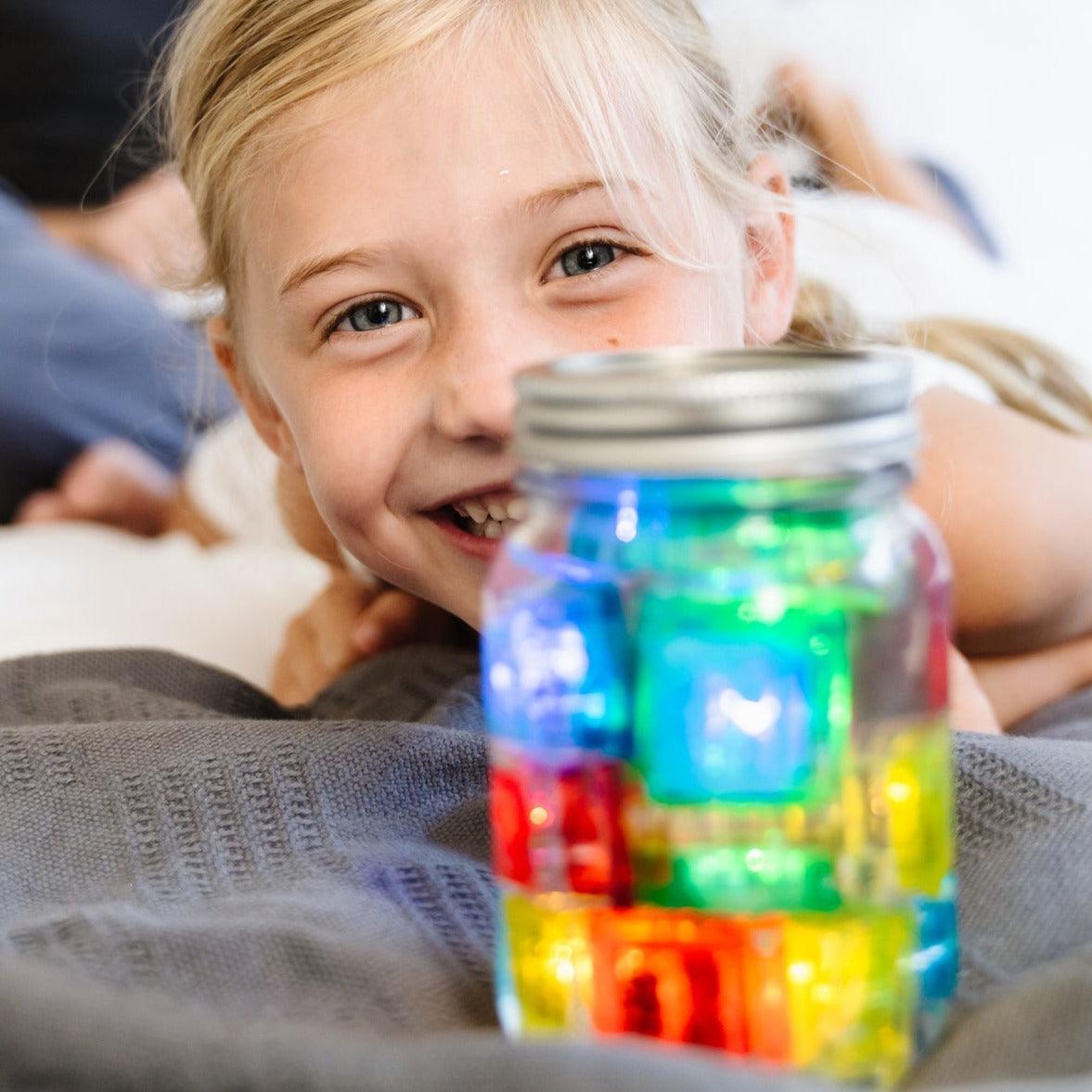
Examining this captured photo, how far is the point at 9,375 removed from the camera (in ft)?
5.81

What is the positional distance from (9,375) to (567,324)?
45.5 inches

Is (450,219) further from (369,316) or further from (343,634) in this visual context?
(343,634)

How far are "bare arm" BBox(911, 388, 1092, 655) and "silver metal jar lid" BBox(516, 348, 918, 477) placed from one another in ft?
2.22

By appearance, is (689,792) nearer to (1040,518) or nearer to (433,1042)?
(433,1042)

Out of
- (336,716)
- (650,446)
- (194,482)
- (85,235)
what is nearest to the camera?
(650,446)

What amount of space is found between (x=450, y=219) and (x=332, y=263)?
0.09 metres

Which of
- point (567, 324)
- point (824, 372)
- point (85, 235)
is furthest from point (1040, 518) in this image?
point (85, 235)

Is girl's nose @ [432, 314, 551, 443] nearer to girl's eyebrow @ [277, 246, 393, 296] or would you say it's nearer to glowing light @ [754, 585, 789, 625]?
girl's eyebrow @ [277, 246, 393, 296]

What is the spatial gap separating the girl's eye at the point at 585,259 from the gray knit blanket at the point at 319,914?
279mm

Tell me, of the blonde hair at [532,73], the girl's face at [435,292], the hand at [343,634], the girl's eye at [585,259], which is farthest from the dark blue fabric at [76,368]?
the girl's eye at [585,259]

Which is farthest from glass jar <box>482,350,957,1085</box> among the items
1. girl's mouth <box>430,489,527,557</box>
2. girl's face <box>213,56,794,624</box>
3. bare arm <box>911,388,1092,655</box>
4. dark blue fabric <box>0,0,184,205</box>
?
dark blue fabric <box>0,0,184,205</box>

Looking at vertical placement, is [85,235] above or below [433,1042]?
above

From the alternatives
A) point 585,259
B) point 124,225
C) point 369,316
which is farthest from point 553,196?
point 124,225

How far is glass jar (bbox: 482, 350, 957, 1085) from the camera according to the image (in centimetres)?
44
